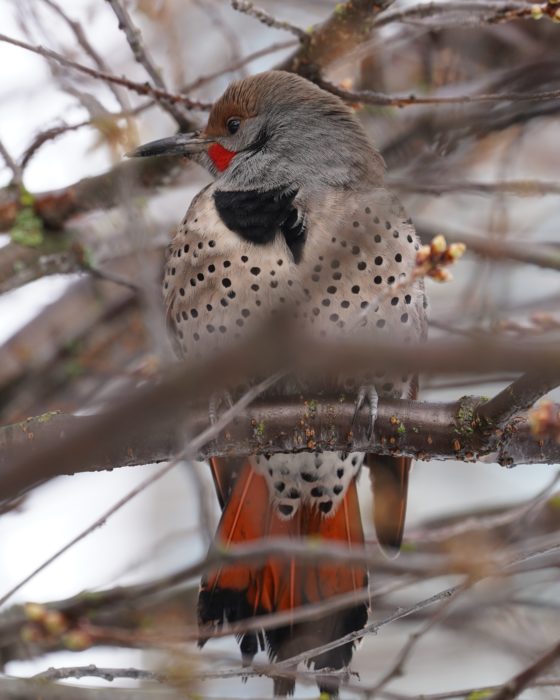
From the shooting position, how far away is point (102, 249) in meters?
4.79

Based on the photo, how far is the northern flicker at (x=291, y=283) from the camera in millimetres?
3557

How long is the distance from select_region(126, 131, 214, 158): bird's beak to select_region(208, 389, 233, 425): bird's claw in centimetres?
105

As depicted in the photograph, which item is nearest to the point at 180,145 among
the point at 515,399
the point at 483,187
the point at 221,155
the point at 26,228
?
the point at 221,155

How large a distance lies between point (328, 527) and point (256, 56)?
1.79m

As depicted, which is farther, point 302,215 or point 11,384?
point 11,384

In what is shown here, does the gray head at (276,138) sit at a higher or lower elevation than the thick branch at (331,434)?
higher

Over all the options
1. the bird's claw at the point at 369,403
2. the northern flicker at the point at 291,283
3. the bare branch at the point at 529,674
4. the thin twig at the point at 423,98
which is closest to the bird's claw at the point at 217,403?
the northern flicker at the point at 291,283

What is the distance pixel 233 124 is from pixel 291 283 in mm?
1016

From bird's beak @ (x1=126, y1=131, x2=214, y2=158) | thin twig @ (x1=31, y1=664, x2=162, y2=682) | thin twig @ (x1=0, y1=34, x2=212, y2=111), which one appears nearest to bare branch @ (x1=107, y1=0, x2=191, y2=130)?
thin twig @ (x1=0, y1=34, x2=212, y2=111)

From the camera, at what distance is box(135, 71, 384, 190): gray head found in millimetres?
3961

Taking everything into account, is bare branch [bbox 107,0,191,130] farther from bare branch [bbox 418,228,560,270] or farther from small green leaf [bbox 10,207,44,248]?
bare branch [bbox 418,228,560,270]

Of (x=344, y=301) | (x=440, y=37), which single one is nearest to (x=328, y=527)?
(x=344, y=301)

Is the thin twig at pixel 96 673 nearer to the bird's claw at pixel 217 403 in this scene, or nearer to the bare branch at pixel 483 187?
the bird's claw at pixel 217 403

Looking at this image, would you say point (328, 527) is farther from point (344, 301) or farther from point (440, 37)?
point (440, 37)
